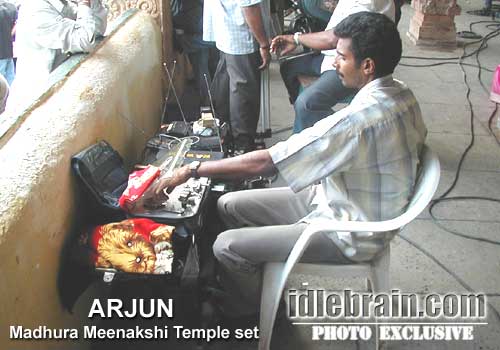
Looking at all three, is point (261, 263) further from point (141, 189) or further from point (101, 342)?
point (101, 342)

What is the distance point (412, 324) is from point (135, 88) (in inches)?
71.4

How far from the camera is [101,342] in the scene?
2014 millimetres

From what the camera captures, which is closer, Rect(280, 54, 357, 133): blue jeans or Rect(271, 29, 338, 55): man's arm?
Rect(271, 29, 338, 55): man's arm

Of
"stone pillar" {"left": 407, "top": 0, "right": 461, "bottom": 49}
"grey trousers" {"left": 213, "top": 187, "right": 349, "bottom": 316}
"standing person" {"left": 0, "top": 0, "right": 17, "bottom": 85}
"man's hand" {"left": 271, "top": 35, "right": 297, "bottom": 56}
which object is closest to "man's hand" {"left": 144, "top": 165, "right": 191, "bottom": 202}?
"grey trousers" {"left": 213, "top": 187, "right": 349, "bottom": 316}

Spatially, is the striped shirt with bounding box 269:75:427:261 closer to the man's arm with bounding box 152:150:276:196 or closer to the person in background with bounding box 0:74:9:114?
the man's arm with bounding box 152:150:276:196

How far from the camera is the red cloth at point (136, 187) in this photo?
186 centimetres

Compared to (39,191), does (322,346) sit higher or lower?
lower

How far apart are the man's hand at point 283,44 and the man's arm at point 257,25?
0.32 feet

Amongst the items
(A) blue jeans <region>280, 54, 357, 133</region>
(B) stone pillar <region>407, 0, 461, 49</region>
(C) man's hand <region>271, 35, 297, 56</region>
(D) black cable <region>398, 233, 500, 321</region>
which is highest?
(C) man's hand <region>271, 35, 297, 56</region>

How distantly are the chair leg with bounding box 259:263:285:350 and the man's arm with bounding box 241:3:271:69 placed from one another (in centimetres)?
165

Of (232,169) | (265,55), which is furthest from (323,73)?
(232,169)

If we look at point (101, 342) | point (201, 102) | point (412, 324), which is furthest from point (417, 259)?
point (201, 102)

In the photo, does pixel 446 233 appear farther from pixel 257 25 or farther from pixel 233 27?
pixel 233 27

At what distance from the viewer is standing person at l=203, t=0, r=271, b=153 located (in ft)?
10.1
